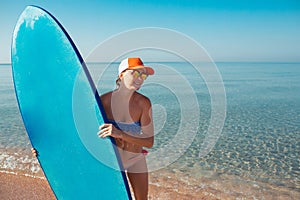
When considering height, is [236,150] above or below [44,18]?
below

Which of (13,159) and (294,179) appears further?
(13,159)

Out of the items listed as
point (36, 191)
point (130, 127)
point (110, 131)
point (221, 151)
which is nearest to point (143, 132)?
point (130, 127)

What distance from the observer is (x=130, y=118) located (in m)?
2.21

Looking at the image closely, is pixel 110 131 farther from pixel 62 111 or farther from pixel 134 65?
pixel 62 111

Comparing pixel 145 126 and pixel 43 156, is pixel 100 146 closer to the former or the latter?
pixel 145 126

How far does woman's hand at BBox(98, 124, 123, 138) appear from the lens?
2.02m

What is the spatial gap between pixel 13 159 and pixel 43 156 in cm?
361

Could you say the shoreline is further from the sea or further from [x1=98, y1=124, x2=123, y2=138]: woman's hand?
[x1=98, y1=124, x2=123, y2=138]: woman's hand

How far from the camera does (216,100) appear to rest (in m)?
14.8

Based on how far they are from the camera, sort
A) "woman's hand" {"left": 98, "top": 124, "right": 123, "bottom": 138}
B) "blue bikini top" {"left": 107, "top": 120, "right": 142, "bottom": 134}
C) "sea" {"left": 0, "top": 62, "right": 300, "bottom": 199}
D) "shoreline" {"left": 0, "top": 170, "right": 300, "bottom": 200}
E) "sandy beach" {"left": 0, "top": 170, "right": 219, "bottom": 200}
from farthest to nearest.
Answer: "sea" {"left": 0, "top": 62, "right": 300, "bottom": 199} → "shoreline" {"left": 0, "top": 170, "right": 300, "bottom": 200} → "sandy beach" {"left": 0, "top": 170, "right": 219, "bottom": 200} → "blue bikini top" {"left": 107, "top": 120, "right": 142, "bottom": 134} → "woman's hand" {"left": 98, "top": 124, "right": 123, "bottom": 138}

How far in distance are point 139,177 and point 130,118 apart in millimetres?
518

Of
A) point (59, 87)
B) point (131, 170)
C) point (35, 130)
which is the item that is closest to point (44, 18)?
point (59, 87)

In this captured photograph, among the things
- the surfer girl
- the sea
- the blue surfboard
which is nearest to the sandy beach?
the sea

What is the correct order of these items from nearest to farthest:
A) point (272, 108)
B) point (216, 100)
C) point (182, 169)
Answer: point (182, 169), point (272, 108), point (216, 100)
